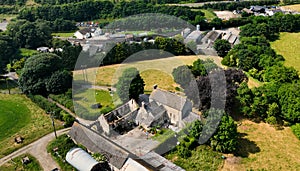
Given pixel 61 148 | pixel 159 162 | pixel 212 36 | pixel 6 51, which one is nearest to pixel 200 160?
pixel 159 162

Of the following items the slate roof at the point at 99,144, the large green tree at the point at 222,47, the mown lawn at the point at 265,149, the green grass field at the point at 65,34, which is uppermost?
the green grass field at the point at 65,34

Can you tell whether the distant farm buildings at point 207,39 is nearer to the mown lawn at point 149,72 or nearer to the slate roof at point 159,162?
the mown lawn at point 149,72

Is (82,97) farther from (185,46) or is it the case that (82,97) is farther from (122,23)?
(122,23)

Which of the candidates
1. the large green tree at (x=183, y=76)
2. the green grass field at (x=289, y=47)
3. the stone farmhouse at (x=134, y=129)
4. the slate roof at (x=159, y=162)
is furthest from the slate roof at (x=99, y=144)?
the green grass field at (x=289, y=47)

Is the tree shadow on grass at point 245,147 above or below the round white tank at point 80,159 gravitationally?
below

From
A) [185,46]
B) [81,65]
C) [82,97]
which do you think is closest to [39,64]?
[82,97]

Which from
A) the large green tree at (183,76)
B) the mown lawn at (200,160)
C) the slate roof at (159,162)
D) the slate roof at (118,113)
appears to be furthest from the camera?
the large green tree at (183,76)
